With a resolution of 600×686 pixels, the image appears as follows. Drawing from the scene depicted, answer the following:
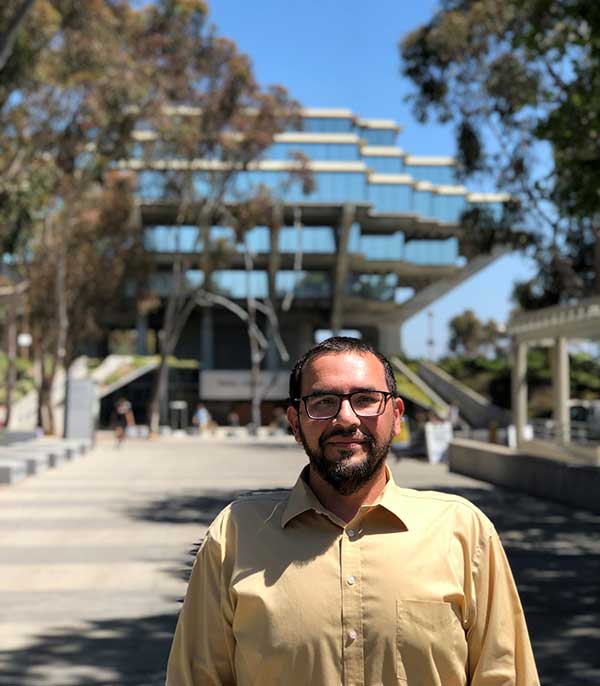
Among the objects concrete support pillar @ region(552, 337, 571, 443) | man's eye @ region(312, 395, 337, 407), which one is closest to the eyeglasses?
man's eye @ region(312, 395, 337, 407)

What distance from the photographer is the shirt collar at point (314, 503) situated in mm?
2145

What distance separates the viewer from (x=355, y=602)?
6.81 feet

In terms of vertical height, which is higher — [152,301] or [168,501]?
[152,301]

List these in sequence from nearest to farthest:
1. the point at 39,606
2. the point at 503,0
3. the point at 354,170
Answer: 1. the point at 39,606
2. the point at 503,0
3. the point at 354,170

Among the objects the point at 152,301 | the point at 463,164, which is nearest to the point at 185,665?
the point at 463,164

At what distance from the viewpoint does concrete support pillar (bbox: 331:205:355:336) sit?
5569 centimetres

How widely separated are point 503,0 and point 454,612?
23065 mm

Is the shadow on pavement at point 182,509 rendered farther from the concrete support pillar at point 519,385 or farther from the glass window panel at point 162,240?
the glass window panel at point 162,240

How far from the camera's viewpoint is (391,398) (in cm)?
226

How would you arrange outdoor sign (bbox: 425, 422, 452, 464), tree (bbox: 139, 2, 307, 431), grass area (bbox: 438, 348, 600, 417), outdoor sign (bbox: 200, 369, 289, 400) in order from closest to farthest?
1. outdoor sign (bbox: 425, 422, 452, 464)
2. tree (bbox: 139, 2, 307, 431)
3. grass area (bbox: 438, 348, 600, 417)
4. outdoor sign (bbox: 200, 369, 289, 400)

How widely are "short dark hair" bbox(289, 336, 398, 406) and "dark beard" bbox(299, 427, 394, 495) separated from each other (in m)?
0.16

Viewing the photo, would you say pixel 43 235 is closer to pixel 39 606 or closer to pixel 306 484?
pixel 39 606

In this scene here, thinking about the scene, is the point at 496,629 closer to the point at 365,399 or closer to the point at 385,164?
the point at 365,399

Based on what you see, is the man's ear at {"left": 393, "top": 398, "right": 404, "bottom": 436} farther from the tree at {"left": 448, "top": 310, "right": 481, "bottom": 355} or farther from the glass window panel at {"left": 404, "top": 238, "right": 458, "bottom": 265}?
the tree at {"left": 448, "top": 310, "right": 481, "bottom": 355}
